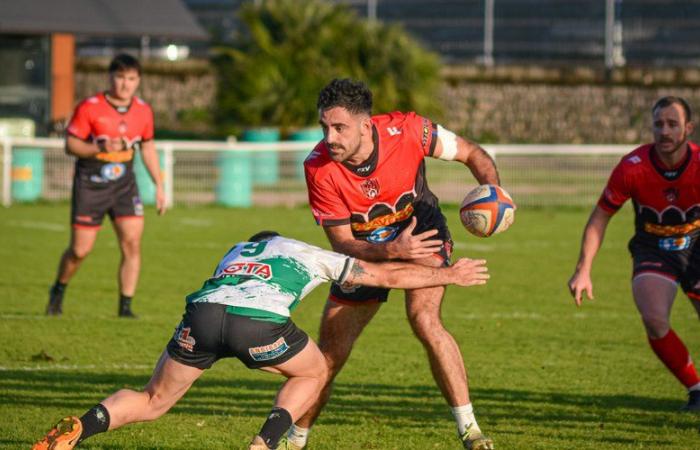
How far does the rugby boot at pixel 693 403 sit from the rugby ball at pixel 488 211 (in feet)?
7.20

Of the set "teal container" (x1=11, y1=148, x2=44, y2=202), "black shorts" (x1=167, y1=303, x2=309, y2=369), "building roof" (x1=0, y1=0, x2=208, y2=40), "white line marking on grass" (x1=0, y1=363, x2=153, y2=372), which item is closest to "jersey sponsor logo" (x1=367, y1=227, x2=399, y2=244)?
"black shorts" (x1=167, y1=303, x2=309, y2=369)

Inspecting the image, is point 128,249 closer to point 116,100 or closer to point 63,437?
point 116,100

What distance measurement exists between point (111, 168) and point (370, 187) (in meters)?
5.22

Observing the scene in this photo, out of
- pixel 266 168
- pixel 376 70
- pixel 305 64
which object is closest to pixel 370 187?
pixel 266 168

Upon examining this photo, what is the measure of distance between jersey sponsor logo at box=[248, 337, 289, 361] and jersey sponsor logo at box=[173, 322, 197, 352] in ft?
0.92

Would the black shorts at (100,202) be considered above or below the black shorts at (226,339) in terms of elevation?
above

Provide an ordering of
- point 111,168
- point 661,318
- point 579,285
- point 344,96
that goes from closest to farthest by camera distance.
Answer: point 344,96 < point 579,285 < point 661,318 < point 111,168

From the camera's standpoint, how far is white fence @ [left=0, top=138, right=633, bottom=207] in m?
23.7

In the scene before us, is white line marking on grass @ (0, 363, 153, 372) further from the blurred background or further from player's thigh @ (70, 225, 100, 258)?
the blurred background

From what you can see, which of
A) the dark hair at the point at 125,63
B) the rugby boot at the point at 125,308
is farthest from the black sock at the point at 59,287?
the dark hair at the point at 125,63

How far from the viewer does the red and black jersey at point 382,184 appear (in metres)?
7.20

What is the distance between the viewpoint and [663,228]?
28.0 feet

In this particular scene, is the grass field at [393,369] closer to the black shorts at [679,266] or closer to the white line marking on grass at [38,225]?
the black shorts at [679,266]

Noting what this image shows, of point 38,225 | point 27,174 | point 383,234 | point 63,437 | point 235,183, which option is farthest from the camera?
point 235,183
